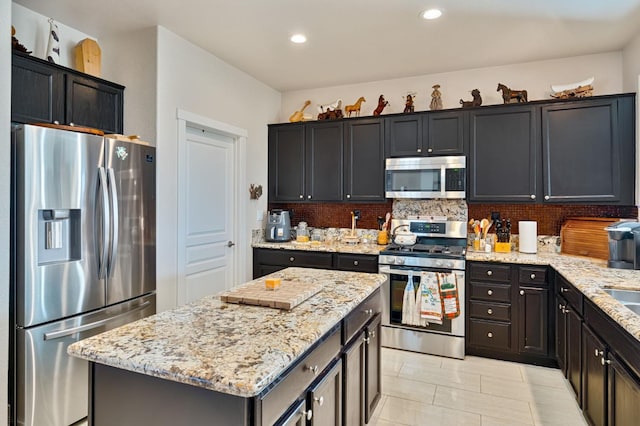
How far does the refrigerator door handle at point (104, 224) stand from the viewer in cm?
237

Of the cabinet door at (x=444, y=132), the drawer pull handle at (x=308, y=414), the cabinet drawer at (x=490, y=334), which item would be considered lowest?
Result: the cabinet drawer at (x=490, y=334)

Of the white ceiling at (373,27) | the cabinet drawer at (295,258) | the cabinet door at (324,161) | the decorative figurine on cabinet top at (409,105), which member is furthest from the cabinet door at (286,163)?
the decorative figurine on cabinet top at (409,105)

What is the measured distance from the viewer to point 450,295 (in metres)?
3.30

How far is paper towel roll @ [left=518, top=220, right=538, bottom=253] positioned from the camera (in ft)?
11.3

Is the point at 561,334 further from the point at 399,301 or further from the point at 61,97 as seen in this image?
the point at 61,97

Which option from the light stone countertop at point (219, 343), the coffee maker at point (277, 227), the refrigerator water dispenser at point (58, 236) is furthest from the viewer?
the coffee maker at point (277, 227)

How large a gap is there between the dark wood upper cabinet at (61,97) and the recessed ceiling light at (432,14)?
2.42 m

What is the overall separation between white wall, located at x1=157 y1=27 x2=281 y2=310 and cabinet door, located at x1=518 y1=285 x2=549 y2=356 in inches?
106

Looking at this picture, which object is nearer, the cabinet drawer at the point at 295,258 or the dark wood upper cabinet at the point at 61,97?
the dark wood upper cabinet at the point at 61,97

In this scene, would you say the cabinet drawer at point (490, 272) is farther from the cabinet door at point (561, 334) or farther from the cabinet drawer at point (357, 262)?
the cabinet drawer at point (357, 262)

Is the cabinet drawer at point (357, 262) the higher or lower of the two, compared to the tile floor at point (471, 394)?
higher

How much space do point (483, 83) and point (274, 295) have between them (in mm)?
3264

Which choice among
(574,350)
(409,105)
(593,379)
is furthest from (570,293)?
(409,105)

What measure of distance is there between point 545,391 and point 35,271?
11.3 feet
